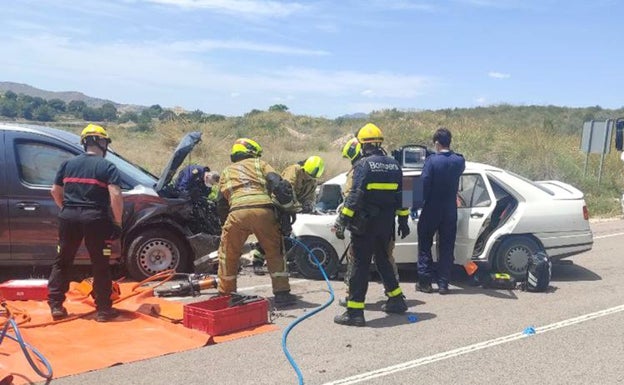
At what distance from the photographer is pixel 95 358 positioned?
5074mm

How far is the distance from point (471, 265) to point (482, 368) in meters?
2.89

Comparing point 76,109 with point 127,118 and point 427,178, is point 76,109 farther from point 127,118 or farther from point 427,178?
point 427,178

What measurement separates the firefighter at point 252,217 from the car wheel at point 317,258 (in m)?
1.22

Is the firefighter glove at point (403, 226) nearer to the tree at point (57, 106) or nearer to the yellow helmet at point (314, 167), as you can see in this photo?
the yellow helmet at point (314, 167)

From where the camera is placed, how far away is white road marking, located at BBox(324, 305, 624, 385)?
15.4 feet

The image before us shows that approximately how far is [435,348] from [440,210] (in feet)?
7.75

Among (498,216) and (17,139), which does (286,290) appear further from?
(17,139)

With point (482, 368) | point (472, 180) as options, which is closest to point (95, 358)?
point (482, 368)

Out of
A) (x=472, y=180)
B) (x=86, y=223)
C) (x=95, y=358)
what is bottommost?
(x=95, y=358)

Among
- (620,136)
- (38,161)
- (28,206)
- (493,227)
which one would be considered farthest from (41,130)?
(620,136)

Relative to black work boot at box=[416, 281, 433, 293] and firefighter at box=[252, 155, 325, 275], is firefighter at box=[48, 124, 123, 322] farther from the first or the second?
black work boot at box=[416, 281, 433, 293]

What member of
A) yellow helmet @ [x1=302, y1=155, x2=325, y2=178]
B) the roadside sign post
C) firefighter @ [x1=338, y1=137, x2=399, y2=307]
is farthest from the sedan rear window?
the roadside sign post

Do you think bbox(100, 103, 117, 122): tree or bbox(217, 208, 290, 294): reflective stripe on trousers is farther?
bbox(100, 103, 117, 122): tree

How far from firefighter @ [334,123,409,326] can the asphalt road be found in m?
0.28
